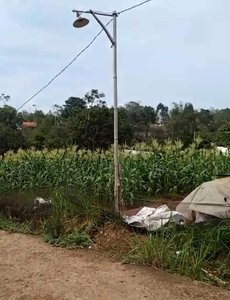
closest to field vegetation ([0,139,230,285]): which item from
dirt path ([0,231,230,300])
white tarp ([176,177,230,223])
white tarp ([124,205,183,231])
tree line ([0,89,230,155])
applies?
white tarp ([124,205,183,231])

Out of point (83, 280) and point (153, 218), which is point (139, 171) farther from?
point (83, 280)

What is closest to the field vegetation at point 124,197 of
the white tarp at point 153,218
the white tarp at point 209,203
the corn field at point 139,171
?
the corn field at point 139,171

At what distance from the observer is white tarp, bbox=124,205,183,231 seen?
5.48 metres

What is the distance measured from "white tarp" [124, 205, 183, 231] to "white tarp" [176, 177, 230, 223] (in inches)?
8.6

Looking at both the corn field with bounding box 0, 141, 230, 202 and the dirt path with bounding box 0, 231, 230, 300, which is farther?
the corn field with bounding box 0, 141, 230, 202

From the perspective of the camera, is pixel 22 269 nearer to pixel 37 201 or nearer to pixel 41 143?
pixel 37 201

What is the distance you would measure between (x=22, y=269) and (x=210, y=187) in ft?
9.51

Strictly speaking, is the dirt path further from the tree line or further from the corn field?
the tree line

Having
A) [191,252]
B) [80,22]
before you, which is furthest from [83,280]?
[80,22]

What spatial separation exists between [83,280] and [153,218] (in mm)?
1721

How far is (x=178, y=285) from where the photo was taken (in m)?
4.04

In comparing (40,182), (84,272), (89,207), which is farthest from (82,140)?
(84,272)

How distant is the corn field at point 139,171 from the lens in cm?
798

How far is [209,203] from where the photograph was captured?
532 centimetres
